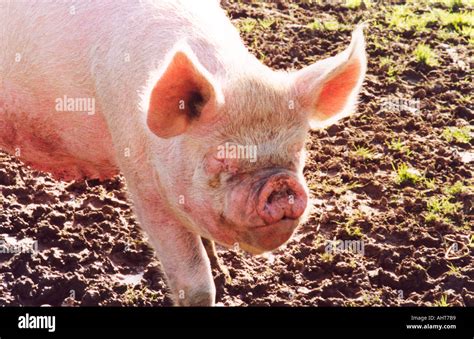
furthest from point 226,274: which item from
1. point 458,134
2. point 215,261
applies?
point 458,134

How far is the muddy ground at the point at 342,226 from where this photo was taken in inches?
226

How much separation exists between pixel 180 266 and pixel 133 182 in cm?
53

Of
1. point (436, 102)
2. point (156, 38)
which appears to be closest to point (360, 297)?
point (156, 38)

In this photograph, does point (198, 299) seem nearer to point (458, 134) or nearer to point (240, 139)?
point (240, 139)

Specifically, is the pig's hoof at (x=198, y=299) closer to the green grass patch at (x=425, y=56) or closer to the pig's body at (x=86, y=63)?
the pig's body at (x=86, y=63)

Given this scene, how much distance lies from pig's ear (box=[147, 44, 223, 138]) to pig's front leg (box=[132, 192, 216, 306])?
0.71m

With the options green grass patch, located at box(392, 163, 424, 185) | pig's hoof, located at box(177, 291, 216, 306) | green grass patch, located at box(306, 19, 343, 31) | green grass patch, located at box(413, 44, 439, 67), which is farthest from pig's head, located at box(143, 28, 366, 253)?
green grass patch, located at box(306, 19, 343, 31)

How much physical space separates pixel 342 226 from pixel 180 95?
2399 mm

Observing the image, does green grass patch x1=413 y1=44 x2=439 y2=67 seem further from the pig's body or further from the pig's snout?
the pig's snout

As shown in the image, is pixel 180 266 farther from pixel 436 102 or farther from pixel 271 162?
pixel 436 102

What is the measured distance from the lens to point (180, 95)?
439cm

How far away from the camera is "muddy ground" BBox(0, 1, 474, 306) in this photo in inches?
226

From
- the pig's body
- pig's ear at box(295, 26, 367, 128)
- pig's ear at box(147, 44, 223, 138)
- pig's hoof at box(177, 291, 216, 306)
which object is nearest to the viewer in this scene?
pig's ear at box(147, 44, 223, 138)

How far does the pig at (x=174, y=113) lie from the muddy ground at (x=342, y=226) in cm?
54
